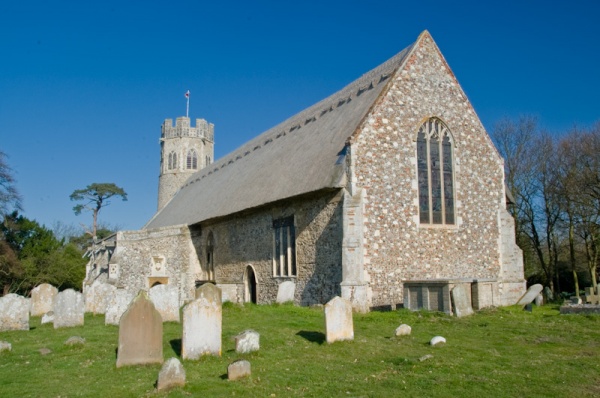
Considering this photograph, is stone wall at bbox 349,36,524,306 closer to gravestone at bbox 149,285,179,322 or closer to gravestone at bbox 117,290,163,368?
gravestone at bbox 149,285,179,322

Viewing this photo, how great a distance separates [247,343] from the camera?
10375 mm

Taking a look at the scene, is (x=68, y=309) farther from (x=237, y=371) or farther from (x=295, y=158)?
(x=295, y=158)

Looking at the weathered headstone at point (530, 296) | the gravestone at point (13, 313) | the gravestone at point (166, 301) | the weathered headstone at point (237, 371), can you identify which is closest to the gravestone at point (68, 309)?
the gravestone at point (13, 313)

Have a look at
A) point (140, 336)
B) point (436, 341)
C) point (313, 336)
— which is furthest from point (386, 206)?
point (140, 336)

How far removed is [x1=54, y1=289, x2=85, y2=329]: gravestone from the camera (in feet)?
49.1

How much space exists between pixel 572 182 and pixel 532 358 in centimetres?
2047

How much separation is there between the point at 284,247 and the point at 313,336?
8680mm

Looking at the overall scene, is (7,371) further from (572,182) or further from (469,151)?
(572,182)

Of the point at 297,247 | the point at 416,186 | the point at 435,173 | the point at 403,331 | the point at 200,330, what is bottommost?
the point at 403,331

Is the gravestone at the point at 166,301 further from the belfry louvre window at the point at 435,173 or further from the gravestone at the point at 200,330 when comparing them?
the belfry louvre window at the point at 435,173

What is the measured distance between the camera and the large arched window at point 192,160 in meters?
51.4

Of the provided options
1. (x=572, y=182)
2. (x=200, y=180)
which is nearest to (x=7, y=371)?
(x=572, y=182)

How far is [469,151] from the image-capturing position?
2014cm

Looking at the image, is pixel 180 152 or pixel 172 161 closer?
pixel 180 152
